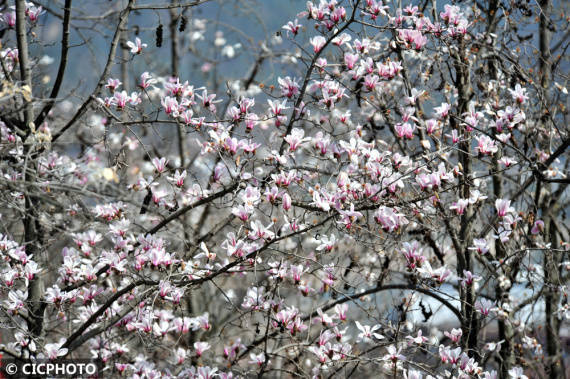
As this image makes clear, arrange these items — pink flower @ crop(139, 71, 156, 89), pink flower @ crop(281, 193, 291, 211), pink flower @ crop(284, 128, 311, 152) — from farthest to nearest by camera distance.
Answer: pink flower @ crop(139, 71, 156, 89), pink flower @ crop(284, 128, 311, 152), pink flower @ crop(281, 193, 291, 211)

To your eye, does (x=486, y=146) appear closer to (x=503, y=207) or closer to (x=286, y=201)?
(x=503, y=207)

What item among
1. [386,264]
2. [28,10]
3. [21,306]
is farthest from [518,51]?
[21,306]

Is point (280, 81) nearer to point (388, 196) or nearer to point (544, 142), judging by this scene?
point (388, 196)

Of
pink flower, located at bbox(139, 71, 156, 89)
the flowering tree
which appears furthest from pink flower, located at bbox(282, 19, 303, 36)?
pink flower, located at bbox(139, 71, 156, 89)

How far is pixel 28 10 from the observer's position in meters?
4.16

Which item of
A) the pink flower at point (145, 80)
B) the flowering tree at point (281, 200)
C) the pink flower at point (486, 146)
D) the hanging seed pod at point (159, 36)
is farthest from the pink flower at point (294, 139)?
the hanging seed pod at point (159, 36)

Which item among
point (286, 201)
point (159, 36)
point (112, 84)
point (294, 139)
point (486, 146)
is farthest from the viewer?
point (159, 36)

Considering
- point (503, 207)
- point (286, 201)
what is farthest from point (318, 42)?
point (503, 207)

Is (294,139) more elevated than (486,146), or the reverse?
(294,139)

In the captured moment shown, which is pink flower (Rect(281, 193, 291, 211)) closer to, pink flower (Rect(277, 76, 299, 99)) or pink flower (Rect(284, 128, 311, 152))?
pink flower (Rect(284, 128, 311, 152))

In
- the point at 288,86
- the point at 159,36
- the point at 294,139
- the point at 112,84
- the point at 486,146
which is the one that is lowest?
the point at 486,146

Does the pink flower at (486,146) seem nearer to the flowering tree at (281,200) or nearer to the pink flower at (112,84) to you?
the flowering tree at (281,200)

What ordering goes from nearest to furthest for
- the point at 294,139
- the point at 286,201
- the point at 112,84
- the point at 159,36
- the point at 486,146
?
the point at 286,201 < the point at 294,139 < the point at 486,146 < the point at 112,84 < the point at 159,36

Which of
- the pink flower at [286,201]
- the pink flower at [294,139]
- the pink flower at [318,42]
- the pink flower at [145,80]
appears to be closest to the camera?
the pink flower at [286,201]
